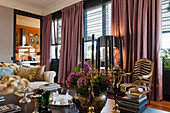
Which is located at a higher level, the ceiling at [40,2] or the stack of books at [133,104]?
the ceiling at [40,2]

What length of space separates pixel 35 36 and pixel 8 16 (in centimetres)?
391

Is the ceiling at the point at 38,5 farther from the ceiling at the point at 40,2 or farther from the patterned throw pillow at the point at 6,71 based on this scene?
the patterned throw pillow at the point at 6,71

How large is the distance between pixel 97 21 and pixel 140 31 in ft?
4.73

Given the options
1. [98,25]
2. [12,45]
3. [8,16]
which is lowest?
[12,45]

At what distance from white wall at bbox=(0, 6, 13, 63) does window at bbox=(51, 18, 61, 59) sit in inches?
60.4

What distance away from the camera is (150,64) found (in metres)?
2.68

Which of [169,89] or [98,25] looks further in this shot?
[98,25]

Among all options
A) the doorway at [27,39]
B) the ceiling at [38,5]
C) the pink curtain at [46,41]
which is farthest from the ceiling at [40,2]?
the doorway at [27,39]

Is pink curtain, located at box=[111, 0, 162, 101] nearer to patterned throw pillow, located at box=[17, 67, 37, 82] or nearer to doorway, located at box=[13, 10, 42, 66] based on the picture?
patterned throw pillow, located at box=[17, 67, 37, 82]

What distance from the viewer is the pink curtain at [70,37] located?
4.35m

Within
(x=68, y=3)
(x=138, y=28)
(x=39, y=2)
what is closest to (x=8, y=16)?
(x=39, y=2)

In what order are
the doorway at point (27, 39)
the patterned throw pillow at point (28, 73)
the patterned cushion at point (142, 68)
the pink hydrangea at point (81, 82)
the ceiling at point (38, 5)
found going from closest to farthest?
the pink hydrangea at point (81, 82) → the patterned cushion at point (142, 68) → the patterned throw pillow at point (28, 73) → the ceiling at point (38, 5) → the doorway at point (27, 39)

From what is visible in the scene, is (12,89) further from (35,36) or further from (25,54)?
(35,36)

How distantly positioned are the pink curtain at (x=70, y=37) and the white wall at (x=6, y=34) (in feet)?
6.23
